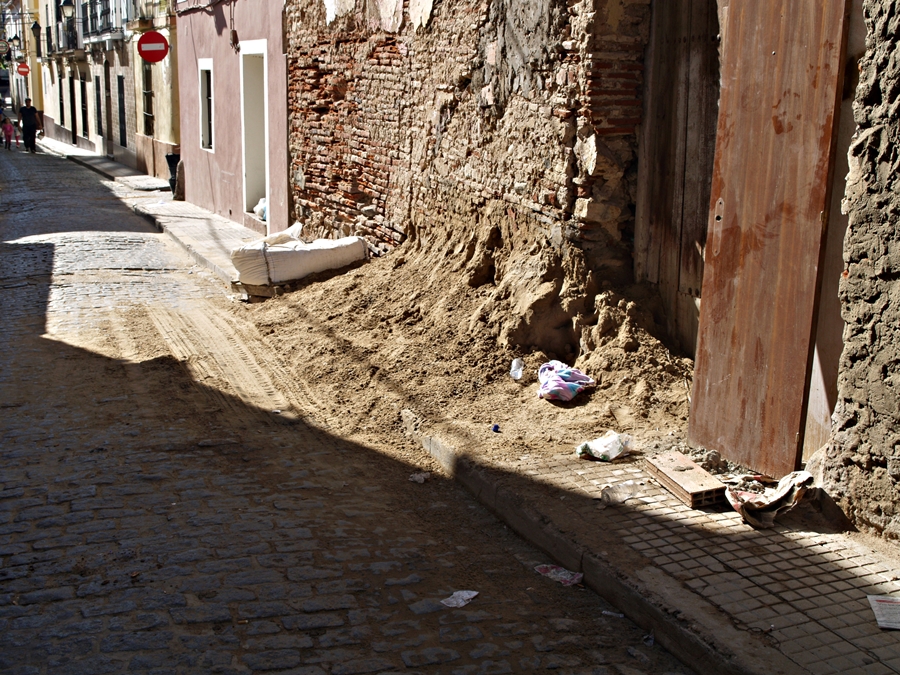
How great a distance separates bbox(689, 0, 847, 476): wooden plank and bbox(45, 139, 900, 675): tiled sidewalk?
1.67 feet

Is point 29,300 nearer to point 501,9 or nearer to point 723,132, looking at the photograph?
point 501,9

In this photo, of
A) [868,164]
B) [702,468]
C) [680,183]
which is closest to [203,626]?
[702,468]

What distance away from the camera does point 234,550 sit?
432 cm

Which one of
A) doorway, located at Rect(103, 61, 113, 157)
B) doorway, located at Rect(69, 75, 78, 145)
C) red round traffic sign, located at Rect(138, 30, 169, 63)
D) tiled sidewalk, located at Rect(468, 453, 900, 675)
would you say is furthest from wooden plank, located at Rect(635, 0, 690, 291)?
doorway, located at Rect(69, 75, 78, 145)

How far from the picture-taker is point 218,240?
13.6 meters

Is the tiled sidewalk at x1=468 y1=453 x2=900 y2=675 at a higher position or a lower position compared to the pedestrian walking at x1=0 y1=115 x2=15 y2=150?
lower

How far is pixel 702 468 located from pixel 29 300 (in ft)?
25.4

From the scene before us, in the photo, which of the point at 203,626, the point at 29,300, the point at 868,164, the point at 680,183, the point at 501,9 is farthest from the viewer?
the point at 29,300

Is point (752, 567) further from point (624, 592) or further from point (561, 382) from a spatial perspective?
point (561, 382)

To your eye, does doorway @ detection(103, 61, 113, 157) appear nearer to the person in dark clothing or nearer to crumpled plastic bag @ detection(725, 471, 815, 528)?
the person in dark clothing

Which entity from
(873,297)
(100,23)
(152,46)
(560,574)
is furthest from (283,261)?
(100,23)

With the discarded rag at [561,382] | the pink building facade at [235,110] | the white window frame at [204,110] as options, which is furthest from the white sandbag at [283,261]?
the white window frame at [204,110]

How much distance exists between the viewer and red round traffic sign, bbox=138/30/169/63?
60.7 feet

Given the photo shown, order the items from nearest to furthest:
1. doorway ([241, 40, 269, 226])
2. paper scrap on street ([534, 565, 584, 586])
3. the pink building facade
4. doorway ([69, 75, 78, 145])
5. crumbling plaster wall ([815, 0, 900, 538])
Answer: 1. crumbling plaster wall ([815, 0, 900, 538])
2. paper scrap on street ([534, 565, 584, 586])
3. the pink building facade
4. doorway ([241, 40, 269, 226])
5. doorway ([69, 75, 78, 145])
